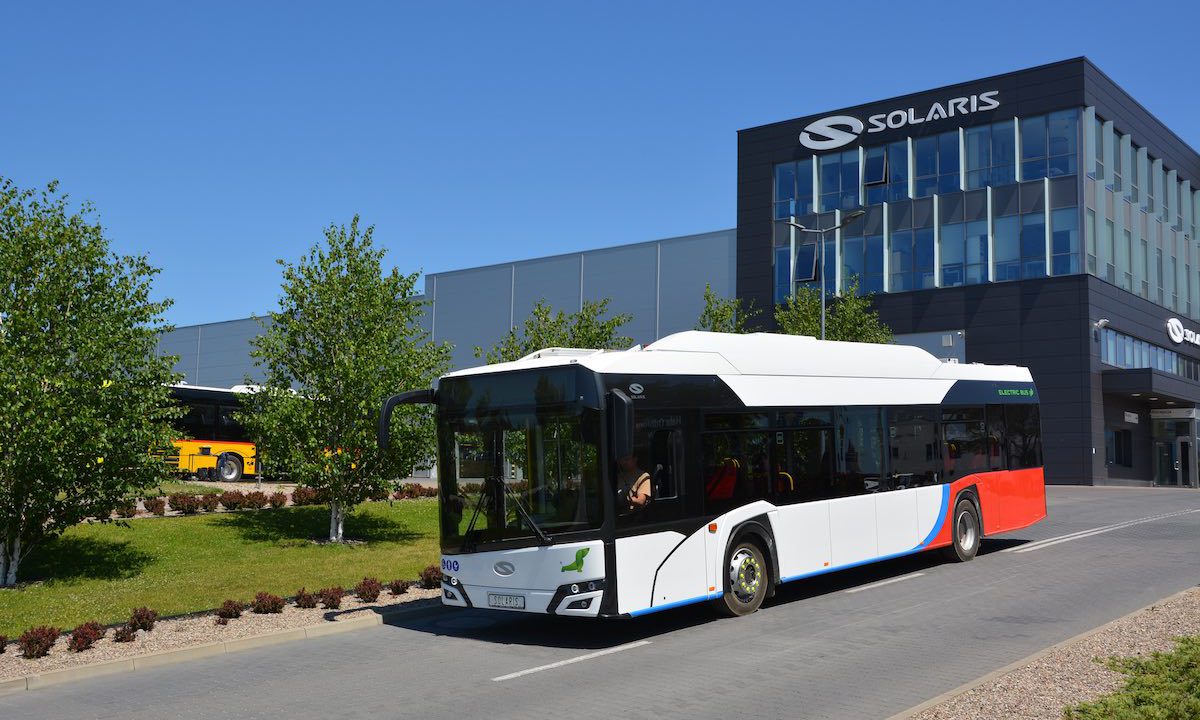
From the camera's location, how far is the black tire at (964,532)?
17219mm

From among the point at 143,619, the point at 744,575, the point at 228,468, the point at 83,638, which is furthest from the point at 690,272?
the point at 83,638

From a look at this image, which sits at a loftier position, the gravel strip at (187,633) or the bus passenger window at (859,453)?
the bus passenger window at (859,453)

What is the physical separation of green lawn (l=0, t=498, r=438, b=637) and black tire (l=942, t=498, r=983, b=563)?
871cm

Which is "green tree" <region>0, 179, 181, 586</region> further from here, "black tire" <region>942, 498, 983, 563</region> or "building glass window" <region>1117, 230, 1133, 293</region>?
"building glass window" <region>1117, 230, 1133, 293</region>

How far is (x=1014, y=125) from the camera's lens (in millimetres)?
50844

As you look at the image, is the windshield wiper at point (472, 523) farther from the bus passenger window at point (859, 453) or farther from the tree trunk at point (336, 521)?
the tree trunk at point (336, 521)

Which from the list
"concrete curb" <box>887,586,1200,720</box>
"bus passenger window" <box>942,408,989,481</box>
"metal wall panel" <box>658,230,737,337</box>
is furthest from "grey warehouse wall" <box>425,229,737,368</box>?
"concrete curb" <box>887,586,1200,720</box>

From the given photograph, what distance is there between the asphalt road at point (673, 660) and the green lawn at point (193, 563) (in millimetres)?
3889

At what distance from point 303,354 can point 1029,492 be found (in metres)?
14.4

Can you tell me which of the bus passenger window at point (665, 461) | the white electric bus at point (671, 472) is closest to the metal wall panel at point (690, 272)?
the white electric bus at point (671, 472)

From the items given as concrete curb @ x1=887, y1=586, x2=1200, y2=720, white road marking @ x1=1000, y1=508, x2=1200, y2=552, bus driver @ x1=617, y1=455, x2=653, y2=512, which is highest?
bus driver @ x1=617, y1=455, x2=653, y2=512

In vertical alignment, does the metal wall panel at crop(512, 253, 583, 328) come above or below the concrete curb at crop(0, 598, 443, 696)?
above

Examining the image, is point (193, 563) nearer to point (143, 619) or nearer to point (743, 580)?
point (143, 619)

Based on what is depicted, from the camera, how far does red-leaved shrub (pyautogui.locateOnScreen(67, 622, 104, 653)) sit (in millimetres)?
11156
